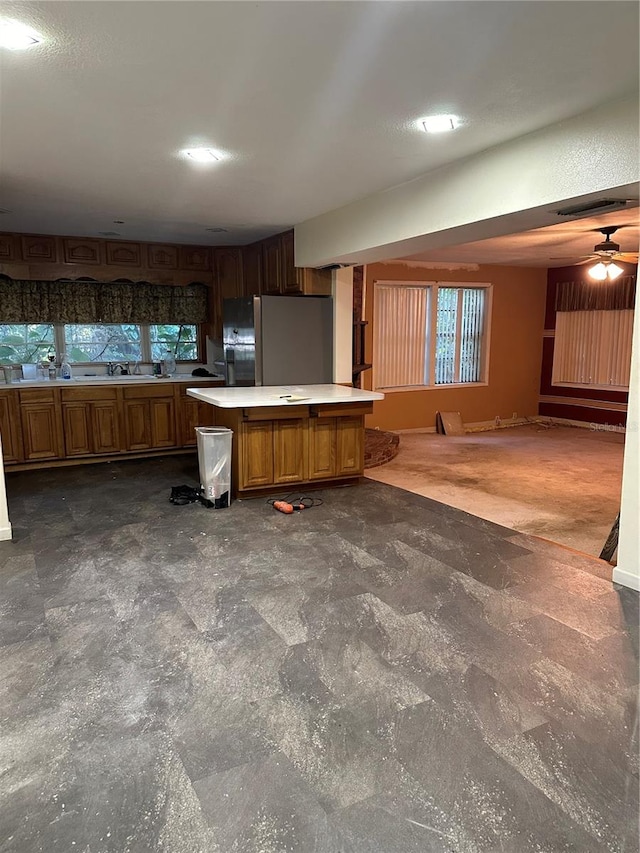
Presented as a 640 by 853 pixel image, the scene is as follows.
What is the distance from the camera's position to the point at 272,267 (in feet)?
18.9

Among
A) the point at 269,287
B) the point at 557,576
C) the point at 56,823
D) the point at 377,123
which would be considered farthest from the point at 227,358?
the point at 56,823

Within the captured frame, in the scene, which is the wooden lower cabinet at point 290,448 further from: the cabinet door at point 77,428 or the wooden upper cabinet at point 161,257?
the wooden upper cabinet at point 161,257

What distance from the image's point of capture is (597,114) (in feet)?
8.30

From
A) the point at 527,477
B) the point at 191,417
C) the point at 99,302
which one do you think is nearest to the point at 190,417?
the point at 191,417

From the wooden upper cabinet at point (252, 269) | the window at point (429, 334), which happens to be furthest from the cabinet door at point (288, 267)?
the window at point (429, 334)

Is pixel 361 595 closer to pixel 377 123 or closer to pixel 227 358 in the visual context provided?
pixel 377 123

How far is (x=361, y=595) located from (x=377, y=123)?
2.32 meters

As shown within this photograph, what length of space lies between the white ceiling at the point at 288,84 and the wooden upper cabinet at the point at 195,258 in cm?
255

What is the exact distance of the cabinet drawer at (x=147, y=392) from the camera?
584 centimetres

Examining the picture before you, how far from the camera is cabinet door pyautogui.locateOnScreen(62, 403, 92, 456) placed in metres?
5.57

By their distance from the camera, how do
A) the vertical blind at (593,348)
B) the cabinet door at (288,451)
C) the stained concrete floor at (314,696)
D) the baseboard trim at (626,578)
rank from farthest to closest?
the vertical blind at (593,348), the cabinet door at (288,451), the baseboard trim at (626,578), the stained concrete floor at (314,696)

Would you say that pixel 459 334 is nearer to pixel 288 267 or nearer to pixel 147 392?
pixel 288 267

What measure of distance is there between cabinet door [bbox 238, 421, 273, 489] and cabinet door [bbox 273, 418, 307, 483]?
0.17 feet

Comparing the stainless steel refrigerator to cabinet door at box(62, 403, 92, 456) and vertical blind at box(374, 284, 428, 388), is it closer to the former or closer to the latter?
cabinet door at box(62, 403, 92, 456)
